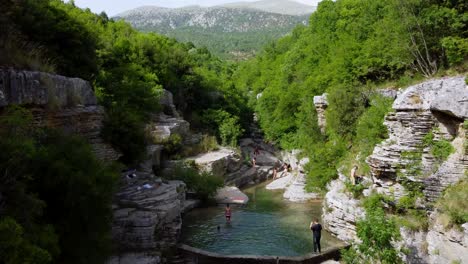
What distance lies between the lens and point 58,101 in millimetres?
13250

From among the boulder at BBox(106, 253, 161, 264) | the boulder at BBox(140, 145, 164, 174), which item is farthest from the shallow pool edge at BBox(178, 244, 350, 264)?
the boulder at BBox(140, 145, 164, 174)

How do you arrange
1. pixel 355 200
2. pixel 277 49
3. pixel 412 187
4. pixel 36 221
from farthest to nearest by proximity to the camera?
pixel 277 49 → pixel 355 200 → pixel 412 187 → pixel 36 221

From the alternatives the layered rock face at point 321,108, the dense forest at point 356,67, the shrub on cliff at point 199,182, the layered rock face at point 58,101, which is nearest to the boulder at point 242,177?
the dense forest at point 356,67

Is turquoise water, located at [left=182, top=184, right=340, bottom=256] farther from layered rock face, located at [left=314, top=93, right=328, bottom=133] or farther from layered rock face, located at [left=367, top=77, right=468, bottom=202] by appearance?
layered rock face, located at [left=314, top=93, right=328, bottom=133]

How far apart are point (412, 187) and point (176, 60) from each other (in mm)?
29654

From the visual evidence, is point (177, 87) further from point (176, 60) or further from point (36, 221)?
point (36, 221)

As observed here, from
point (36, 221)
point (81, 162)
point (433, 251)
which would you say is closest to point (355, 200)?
point (433, 251)

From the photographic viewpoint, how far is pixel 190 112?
4088 centimetres

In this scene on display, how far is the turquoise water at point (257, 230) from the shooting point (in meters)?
18.5

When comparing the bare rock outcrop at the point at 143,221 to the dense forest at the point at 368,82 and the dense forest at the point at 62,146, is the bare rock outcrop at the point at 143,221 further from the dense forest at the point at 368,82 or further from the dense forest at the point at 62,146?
the dense forest at the point at 368,82

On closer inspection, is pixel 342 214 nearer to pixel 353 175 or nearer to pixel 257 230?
pixel 353 175

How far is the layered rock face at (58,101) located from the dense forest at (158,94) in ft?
2.51

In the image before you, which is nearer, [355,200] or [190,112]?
[355,200]

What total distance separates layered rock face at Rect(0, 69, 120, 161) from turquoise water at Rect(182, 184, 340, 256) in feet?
21.0
